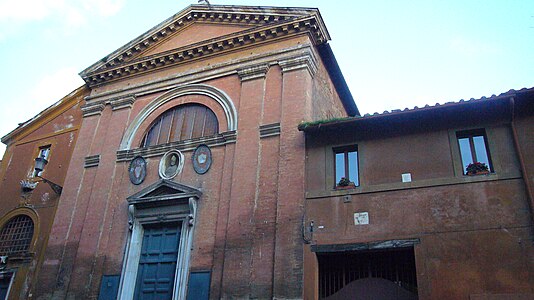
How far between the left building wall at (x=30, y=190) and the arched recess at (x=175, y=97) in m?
2.56

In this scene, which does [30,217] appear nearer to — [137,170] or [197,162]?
[137,170]

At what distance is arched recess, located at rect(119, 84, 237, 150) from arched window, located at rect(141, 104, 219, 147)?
40 centimetres

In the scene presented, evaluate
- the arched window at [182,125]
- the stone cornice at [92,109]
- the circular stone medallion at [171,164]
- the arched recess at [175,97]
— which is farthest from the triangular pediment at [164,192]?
the stone cornice at [92,109]

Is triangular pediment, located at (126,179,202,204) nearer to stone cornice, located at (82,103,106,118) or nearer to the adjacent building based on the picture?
the adjacent building

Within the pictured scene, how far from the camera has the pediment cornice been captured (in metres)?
13.5

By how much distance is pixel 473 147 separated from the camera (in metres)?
9.97

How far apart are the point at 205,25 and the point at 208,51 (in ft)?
5.05

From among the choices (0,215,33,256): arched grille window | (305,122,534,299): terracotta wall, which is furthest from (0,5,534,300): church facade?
(0,215,33,256): arched grille window

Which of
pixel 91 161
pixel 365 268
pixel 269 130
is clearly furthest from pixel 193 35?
pixel 365 268

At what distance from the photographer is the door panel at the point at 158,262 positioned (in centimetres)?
1188

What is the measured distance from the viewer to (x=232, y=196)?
11.7m

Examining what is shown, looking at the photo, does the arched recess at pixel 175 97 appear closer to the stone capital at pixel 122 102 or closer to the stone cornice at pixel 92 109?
the stone capital at pixel 122 102

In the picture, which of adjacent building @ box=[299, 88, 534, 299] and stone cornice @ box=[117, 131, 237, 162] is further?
stone cornice @ box=[117, 131, 237, 162]

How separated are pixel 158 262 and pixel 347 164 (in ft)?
18.5
